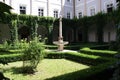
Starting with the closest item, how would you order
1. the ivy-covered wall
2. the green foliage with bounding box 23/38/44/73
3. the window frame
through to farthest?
the green foliage with bounding box 23/38/44/73
the ivy-covered wall
the window frame

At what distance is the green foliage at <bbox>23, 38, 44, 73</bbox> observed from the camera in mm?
10195

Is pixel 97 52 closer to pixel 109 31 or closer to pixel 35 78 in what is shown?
pixel 35 78

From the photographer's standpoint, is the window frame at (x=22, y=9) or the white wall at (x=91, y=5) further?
the window frame at (x=22, y=9)

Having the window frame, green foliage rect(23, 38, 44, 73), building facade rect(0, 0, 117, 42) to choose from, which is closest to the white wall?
building facade rect(0, 0, 117, 42)

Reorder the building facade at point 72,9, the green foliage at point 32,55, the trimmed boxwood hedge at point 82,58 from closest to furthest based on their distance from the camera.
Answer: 1. the green foliage at point 32,55
2. the trimmed boxwood hedge at point 82,58
3. the building facade at point 72,9

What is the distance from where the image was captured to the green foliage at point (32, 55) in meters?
10.2

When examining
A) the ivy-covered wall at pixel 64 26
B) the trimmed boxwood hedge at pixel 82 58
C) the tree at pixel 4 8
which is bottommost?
the trimmed boxwood hedge at pixel 82 58

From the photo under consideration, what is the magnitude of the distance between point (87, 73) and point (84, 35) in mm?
24017

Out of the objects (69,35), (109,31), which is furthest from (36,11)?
(109,31)

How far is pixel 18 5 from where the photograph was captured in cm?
2720

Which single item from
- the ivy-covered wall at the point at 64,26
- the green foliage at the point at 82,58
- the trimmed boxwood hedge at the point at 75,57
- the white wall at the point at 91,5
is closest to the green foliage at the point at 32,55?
the trimmed boxwood hedge at the point at 75,57

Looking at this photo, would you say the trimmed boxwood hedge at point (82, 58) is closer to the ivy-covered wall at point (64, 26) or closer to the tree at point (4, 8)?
the ivy-covered wall at point (64, 26)

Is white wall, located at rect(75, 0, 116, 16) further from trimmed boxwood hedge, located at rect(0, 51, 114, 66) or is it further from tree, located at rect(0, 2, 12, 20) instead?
tree, located at rect(0, 2, 12, 20)

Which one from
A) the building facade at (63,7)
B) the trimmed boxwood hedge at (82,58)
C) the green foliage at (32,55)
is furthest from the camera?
the building facade at (63,7)
